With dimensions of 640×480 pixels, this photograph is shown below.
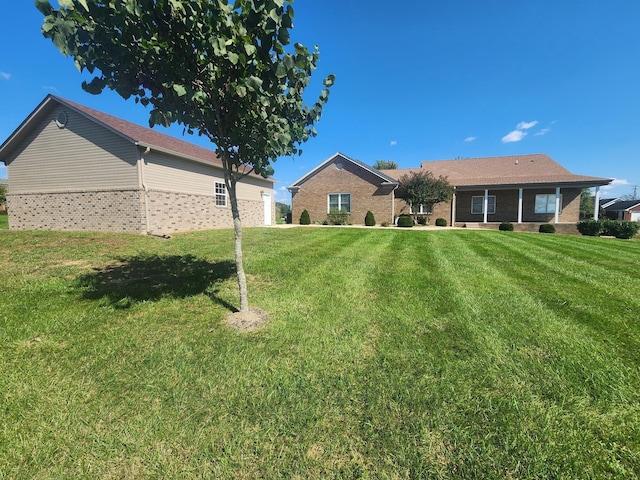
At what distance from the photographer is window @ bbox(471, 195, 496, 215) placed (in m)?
22.5

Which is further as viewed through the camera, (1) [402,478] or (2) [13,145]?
(2) [13,145]

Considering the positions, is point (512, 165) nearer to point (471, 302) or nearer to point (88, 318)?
point (471, 302)

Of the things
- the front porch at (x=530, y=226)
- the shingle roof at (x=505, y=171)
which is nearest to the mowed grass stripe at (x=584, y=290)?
the front porch at (x=530, y=226)

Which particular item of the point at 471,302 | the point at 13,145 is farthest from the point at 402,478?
the point at 13,145

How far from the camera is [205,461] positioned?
182 centimetres

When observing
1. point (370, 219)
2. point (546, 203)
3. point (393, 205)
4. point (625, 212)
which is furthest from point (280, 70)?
point (625, 212)

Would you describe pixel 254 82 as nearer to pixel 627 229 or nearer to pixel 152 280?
pixel 152 280

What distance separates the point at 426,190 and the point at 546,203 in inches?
395

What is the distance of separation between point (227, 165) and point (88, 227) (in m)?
13.1

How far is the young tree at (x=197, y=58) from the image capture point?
257 centimetres

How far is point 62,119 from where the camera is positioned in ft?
42.0

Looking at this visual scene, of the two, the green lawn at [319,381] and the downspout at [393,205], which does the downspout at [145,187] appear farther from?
the downspout at [393,205]

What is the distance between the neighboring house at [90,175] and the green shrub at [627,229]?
23.8m

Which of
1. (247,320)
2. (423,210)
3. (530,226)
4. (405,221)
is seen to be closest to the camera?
(247,320)
